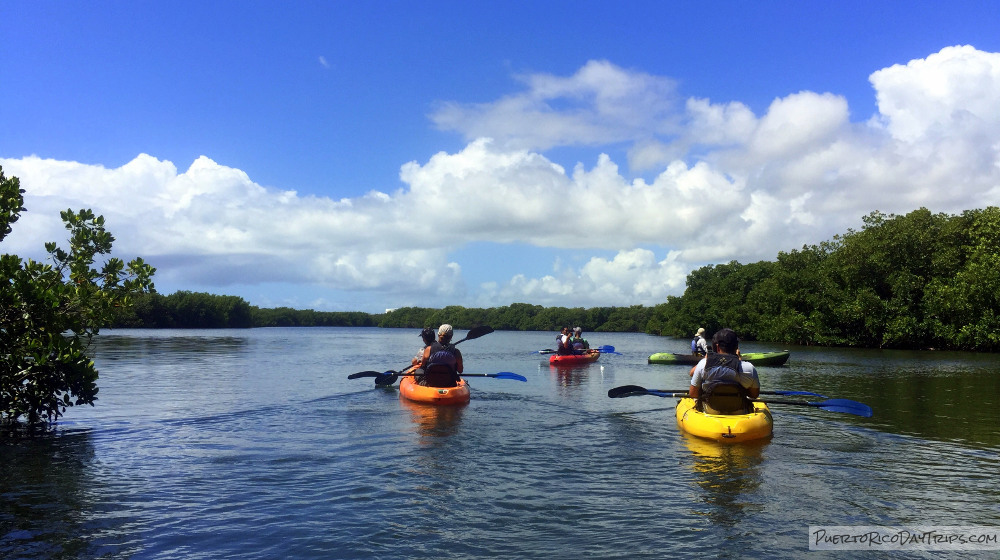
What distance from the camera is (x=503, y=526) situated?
7.12 m

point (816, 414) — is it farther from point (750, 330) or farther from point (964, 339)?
point (750, 330)

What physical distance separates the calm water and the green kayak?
45.2 ft

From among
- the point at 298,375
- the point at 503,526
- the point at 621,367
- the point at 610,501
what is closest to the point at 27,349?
the point at 503,526

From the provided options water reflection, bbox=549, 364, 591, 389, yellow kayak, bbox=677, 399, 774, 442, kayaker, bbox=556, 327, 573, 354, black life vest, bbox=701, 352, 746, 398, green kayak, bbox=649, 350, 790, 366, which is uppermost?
black life vest, bbox=701, 352, 746, 398

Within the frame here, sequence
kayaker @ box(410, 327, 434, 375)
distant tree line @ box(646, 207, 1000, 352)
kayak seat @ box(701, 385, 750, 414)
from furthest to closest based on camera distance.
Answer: distant tree line @ box(646, 207, 1000, 352) < kayaker @ box(410, 327, 434, 375) < kayak seat @ box(701, 385, 750, 414)

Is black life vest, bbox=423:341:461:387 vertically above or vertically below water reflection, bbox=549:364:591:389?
above

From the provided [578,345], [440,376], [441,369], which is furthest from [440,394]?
[578,345]

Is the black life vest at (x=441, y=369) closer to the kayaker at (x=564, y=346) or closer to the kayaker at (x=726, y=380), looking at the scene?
the kayaker at (x=726, y=380)

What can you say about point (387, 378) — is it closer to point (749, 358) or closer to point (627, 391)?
point (627, 391)

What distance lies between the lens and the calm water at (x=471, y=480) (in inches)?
263

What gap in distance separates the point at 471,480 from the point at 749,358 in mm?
24679

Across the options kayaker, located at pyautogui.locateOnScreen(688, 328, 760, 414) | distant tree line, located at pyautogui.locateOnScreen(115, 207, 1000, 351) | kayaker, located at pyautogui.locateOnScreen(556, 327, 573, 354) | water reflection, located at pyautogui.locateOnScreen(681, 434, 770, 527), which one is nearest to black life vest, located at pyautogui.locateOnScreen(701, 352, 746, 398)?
kayaker, located at pyautogui.locateOnScreen(688, 328, 760, 414)

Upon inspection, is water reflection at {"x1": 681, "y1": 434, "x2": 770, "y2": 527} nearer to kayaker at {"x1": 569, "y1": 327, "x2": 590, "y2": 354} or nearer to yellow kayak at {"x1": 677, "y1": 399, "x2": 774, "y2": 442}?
yellow kayak at {"x1": 677, "y1": 399, "x2": 774, "y2": 442}

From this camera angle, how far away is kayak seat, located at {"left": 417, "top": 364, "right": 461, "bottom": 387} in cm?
1580
